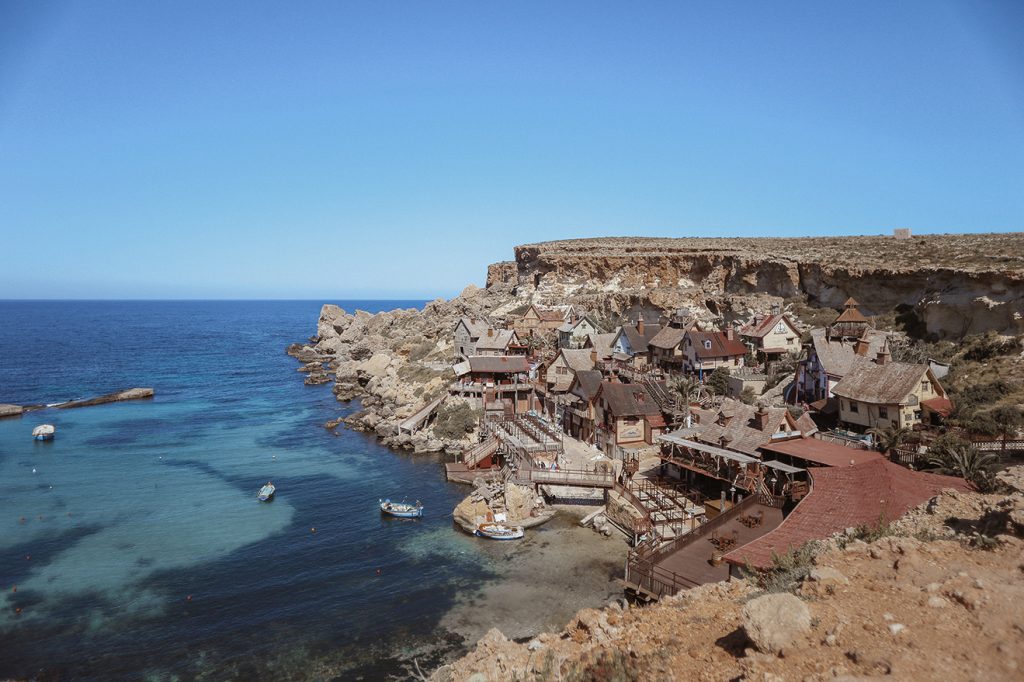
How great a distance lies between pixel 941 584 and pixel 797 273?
228 feet

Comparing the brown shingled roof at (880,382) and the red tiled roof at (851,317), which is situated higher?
the red tiled roof at (851,317)

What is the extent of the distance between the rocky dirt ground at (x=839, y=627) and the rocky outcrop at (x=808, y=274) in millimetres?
45247

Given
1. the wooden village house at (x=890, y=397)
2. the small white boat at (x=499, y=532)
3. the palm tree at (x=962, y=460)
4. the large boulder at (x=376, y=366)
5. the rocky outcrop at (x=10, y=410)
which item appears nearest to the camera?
the palm tree at (x=962, y=460)

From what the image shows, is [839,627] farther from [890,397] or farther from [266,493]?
[266,493]

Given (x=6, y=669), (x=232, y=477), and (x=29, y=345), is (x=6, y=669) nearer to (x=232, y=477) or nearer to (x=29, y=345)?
(x=232, y=477)

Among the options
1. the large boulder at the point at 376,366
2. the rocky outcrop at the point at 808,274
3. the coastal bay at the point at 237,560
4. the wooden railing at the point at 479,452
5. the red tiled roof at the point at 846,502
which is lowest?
the coastal bay at the point at 237,560

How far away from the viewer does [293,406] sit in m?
71.9

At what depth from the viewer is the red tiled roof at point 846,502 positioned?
20172 millimetres

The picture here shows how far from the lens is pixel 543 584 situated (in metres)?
29.1

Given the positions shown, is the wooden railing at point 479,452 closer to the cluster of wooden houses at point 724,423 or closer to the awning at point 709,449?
the cluster of wooden houses at point 724,423

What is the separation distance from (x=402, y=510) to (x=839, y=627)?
100ft

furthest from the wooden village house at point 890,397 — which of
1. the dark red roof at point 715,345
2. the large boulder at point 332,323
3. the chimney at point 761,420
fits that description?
the large boulder at point 332,323

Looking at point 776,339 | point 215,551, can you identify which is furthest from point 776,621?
point 776,339

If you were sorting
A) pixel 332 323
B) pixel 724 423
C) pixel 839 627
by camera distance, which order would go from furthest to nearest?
pixel 332 323 → pixel 724 423 → pixel 839 627
